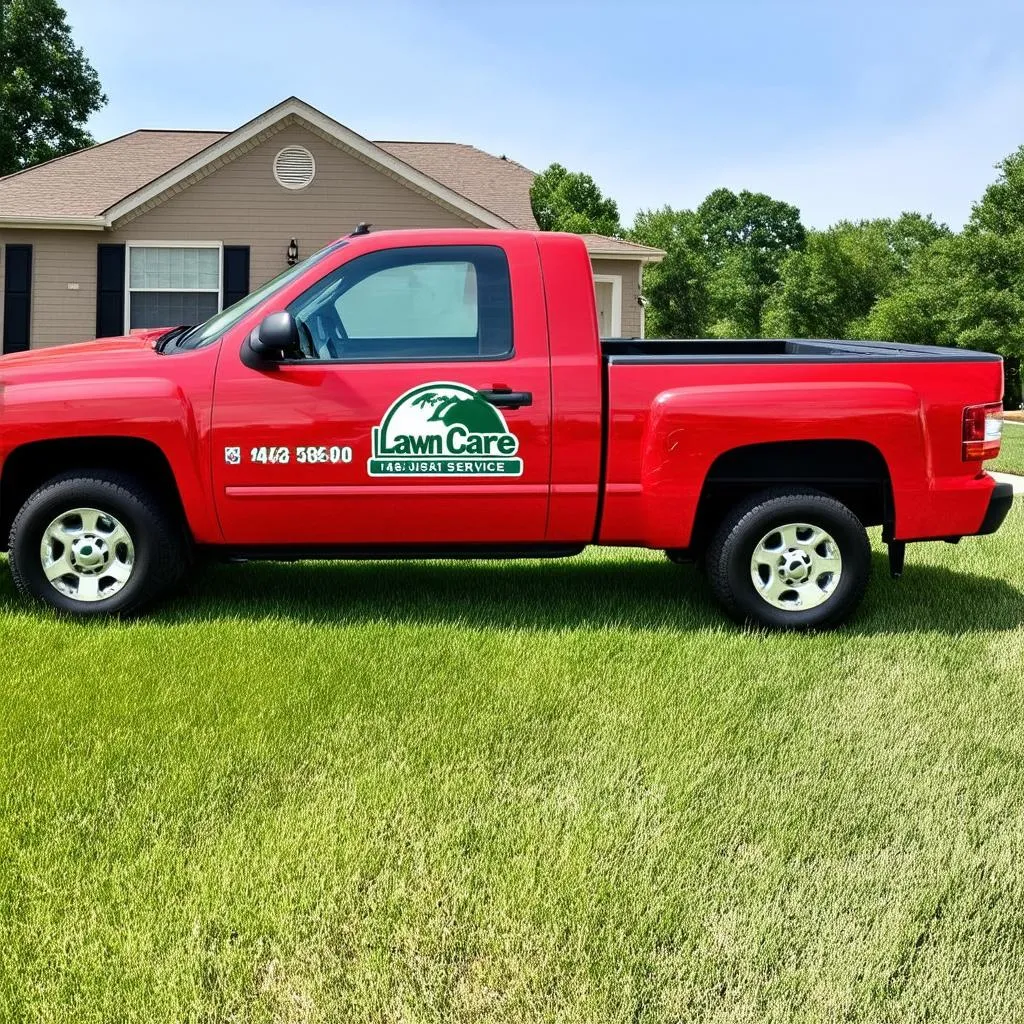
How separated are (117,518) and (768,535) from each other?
10.6ft

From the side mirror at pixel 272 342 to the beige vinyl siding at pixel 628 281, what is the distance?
15.6 metres

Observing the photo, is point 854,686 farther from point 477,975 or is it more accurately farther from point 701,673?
point 477,975

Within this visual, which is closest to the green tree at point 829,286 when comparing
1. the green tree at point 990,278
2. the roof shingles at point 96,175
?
the green tree at point 990,278

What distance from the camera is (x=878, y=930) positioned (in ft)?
8.95

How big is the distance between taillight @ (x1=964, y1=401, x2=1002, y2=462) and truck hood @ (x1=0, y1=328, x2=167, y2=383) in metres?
4.02

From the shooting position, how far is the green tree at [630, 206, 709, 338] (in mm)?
76625

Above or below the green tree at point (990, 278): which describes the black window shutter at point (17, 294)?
below

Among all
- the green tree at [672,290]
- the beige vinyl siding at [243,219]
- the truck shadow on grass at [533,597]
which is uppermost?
the green tree at [672,290]

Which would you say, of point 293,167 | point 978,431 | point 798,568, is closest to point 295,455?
point 798,568

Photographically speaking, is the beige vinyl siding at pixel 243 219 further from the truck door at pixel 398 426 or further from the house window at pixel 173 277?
the truck door at pixel 398 426

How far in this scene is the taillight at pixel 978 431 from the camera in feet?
17.3

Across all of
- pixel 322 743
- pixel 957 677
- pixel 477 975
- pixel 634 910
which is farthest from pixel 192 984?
pixel 957 677

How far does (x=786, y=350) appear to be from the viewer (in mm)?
6852

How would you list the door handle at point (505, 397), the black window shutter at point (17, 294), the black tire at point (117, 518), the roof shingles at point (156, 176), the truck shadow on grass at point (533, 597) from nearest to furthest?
the door handle at point (505, 397), the black tire at point (117, 518), the truck shadow on grass at point (533, 597), the black window shutter at point (17, 294), the roof shingles at point (156, 176)
